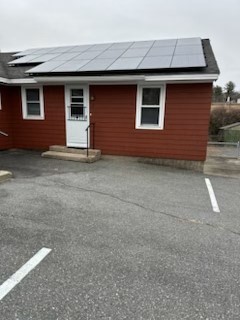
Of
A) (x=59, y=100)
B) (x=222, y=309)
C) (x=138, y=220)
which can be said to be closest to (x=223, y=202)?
(x=138, y=220)

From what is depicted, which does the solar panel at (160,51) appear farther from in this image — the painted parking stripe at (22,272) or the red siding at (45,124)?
the painted parking stripe at (22,272)

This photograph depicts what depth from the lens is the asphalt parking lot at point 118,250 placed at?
81.3 inches

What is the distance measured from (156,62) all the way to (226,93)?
40.7 meters

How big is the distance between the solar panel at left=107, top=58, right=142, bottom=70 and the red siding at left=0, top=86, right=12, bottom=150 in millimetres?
3981

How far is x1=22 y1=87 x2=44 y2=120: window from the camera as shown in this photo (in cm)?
838

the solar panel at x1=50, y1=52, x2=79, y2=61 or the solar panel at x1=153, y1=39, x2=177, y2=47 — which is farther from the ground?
the solar panel at x1=153, y1=39, x2=177, y2=47

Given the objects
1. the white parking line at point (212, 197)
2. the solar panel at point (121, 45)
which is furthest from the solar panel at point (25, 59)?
the white parking line at point (212, 197)

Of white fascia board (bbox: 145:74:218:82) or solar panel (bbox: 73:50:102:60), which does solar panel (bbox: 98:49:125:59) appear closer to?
solar panel (bbox: 73:50:102:60)

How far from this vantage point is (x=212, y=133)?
16.6 m

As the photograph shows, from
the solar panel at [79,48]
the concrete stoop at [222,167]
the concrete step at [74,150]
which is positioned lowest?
the concrete stoop at [222,167]

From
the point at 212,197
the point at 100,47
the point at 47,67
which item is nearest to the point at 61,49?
the point at 100,47

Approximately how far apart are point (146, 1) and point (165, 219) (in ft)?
41.6

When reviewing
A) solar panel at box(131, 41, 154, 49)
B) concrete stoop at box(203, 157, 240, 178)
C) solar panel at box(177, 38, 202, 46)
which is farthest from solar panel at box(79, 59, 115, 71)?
concrete stoop at box(203, 157, 240, 178)

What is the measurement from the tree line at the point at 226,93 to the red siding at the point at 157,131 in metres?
34.9
